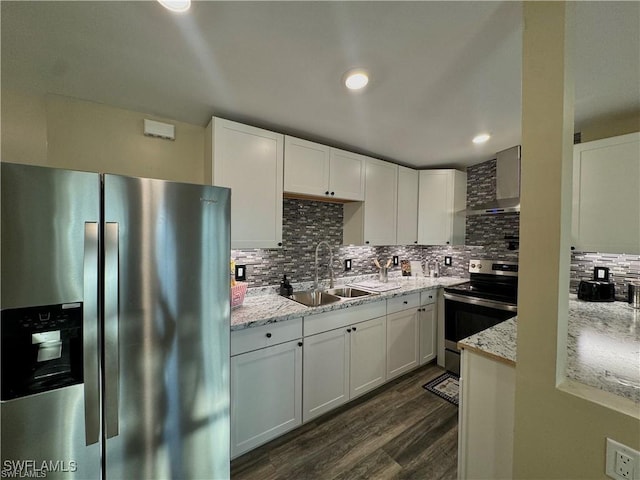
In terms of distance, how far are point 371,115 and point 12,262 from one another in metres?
2.08

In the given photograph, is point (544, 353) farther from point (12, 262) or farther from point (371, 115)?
point (12, 262)

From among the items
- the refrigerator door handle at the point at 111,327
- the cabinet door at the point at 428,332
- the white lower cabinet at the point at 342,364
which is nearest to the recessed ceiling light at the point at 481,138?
the cabinet door at the point at 428,332

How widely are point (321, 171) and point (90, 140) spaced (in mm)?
1681

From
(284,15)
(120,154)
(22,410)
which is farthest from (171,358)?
(284,15)

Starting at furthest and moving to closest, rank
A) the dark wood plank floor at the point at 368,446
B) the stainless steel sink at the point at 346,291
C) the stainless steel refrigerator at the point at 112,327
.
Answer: the stainless steel sink at the point at 346,291 < the dark wood plank floor at the point at 368,446 < the stainless steel refrigerator at the point at 112,327

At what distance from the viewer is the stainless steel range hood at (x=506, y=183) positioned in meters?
2.46

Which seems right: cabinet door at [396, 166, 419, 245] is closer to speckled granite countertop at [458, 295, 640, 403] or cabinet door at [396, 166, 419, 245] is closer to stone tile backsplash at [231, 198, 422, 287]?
stone tile backsplash at [231, 198, 422, 287]

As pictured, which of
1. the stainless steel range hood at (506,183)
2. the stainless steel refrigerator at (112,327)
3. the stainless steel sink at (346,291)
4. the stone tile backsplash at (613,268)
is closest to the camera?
the stainless steel refrigerator at (112,327)

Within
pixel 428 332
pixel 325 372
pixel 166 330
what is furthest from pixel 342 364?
pixel 166 330

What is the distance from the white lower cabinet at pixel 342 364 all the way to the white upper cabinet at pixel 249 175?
2.93 feet

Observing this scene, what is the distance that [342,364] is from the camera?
207 cm

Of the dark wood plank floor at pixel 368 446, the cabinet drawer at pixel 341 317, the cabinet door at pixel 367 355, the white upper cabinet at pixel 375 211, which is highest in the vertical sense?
the white upper cabinet at pixel 375 211

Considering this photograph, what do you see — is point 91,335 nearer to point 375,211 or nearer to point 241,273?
point 241,273

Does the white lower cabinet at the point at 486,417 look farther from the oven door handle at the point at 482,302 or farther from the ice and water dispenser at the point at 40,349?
the ice and water dispenser at the point at 40,349
